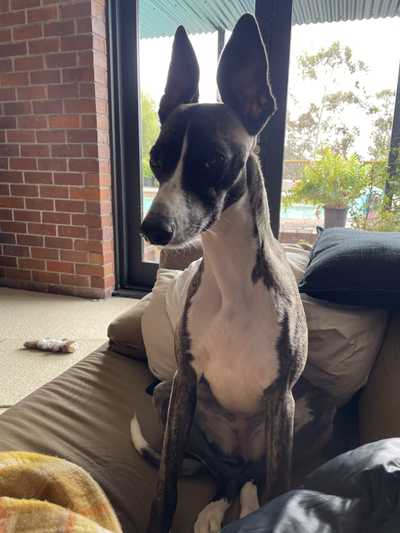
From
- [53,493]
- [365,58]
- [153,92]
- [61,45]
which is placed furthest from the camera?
[153,92]

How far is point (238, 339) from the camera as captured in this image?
959 mm

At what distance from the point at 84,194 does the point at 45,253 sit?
0.62 m

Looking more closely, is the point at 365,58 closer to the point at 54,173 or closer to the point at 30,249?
the point at 54,173

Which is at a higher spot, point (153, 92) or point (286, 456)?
point (153, 92)

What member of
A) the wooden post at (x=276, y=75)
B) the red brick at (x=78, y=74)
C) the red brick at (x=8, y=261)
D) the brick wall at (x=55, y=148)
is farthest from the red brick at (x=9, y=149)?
the wooden post at (x=276, y=75)

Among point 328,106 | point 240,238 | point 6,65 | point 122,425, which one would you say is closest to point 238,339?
point 240,238

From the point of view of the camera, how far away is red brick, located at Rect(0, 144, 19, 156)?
10.9ft

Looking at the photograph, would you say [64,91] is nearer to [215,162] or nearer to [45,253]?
[45,253]

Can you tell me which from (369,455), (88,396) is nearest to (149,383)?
(88,396)

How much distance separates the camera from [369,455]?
56 cm

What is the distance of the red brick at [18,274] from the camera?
3539 mm

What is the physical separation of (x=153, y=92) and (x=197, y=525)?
116 inches

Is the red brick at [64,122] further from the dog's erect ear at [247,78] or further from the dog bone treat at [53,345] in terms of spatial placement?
the dog's erect ear at [247,78]

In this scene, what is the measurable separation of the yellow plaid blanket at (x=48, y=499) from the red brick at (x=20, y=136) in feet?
9.74
